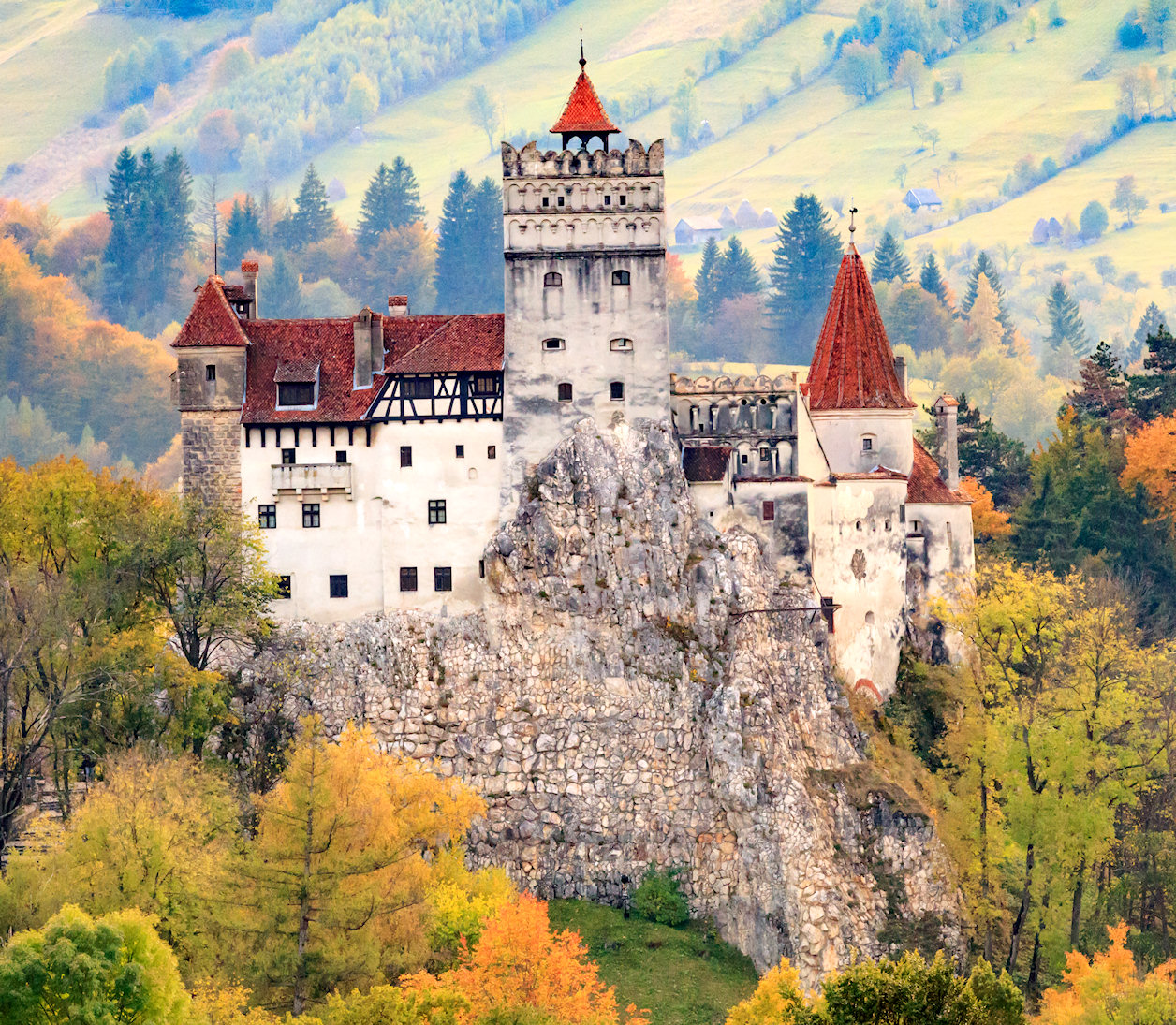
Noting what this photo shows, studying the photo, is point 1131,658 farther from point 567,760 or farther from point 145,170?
point 145,170

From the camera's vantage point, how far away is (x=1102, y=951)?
73438 millimetres

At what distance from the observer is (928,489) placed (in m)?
78.8

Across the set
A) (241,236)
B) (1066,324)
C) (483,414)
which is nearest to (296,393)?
(483,414)

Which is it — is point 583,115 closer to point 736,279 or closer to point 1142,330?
point 736,279

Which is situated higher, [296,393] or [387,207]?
Result: [387,207]

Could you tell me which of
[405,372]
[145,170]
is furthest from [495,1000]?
[145,170]

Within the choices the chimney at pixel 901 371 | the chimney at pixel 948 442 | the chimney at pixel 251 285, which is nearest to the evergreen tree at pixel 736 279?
the chimney at pixel 948 442

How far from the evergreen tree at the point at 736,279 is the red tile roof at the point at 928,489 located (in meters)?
87.1

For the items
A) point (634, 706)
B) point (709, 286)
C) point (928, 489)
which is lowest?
point (634, 706)

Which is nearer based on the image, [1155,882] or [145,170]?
[1155,882]

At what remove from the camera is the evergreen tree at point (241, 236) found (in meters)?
170

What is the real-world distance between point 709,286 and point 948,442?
8654cm

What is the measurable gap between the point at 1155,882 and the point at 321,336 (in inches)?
1290

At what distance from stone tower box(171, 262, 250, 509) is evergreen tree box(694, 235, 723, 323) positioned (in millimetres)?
93616
